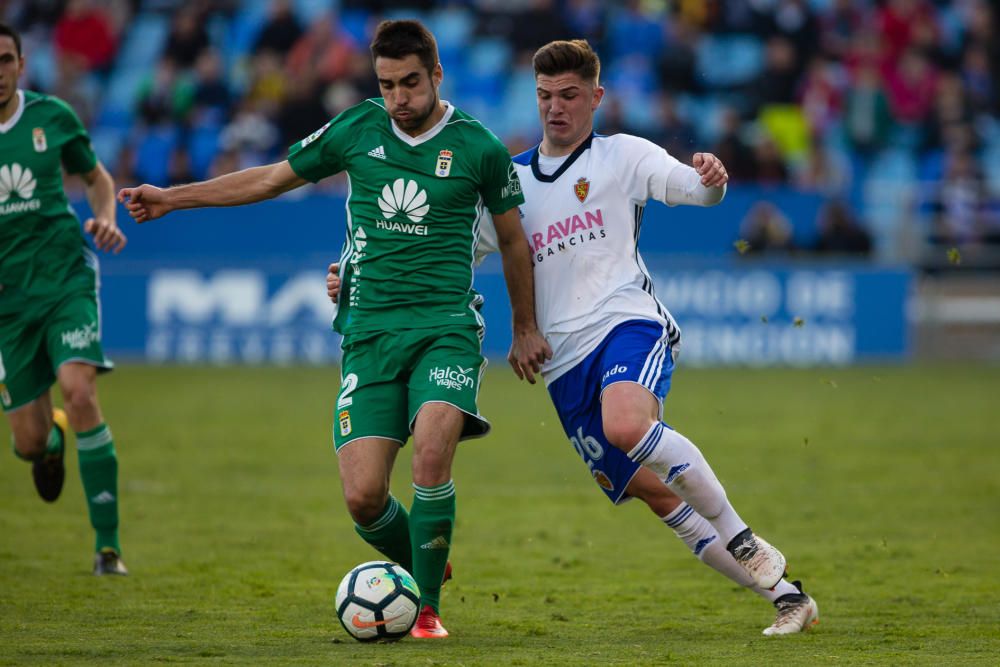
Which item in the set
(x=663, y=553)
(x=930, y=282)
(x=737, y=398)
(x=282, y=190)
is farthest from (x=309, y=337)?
(x=282, y=190)

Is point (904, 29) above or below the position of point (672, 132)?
above

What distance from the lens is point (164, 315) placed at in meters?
20.5

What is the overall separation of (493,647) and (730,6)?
19.1 meters

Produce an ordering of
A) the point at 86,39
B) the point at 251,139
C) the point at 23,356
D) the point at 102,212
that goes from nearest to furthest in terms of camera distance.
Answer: the point at 23,356
the point at 102,212
the point at 251,139
the point at 86,39

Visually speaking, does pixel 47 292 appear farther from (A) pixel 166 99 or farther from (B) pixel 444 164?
(A) pixel 166 99

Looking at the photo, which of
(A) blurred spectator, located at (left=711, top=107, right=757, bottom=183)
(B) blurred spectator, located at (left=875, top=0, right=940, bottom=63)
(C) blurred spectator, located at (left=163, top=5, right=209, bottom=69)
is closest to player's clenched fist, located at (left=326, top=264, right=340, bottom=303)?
(A) blurred spectator, located at (left=711, top=107, right=757, bottom=183)

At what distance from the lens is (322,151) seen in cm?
662

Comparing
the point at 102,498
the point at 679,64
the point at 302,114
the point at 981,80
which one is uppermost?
the point at 679,64

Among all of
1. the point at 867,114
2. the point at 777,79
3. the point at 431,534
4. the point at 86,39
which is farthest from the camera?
the point at 86,39

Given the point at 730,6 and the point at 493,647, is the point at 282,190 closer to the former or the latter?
the point at 493,647

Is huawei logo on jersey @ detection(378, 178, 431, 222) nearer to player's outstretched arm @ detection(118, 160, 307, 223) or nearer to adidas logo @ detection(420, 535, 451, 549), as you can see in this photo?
player's outstretched arm @ detection(118, 160, 307, 223)

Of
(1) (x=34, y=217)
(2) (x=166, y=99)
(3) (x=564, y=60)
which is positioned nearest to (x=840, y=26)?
(2) (x=166, y=99)

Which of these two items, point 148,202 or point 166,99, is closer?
point 148,202

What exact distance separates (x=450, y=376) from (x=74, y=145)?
3.20m
